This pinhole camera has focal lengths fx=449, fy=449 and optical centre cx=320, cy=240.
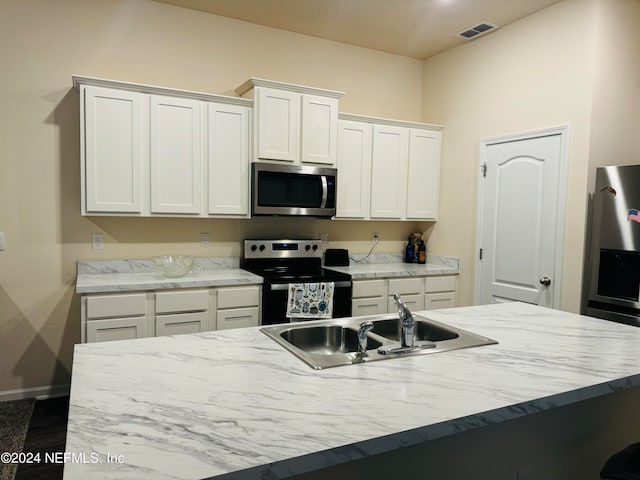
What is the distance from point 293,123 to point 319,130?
0.24m

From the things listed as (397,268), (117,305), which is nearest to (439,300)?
(397,268)

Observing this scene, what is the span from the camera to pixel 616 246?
9.54ft

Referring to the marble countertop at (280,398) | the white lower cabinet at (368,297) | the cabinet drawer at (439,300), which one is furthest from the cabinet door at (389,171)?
the marble countertop at (280,398)

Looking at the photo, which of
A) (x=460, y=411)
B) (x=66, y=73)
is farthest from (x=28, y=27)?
(x=460, y=411)

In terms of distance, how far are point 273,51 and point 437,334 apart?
3077mm

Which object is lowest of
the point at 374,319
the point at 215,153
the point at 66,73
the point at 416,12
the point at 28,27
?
the point at 374,319

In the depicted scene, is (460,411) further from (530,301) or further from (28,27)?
(28,27)

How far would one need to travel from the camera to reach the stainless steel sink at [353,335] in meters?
1.73

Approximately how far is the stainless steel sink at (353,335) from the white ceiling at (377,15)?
2624 millimetres

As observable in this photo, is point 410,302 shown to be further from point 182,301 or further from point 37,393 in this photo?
point 37,393

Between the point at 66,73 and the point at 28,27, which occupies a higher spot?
the point at 28,27

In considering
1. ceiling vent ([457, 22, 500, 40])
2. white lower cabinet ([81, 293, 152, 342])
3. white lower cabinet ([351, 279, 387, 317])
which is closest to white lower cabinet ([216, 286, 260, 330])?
white lower cabinet ([81, 293, 152, 342])

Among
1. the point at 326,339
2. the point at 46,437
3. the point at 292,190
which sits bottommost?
the point at 46,437

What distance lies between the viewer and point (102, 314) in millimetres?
2900
